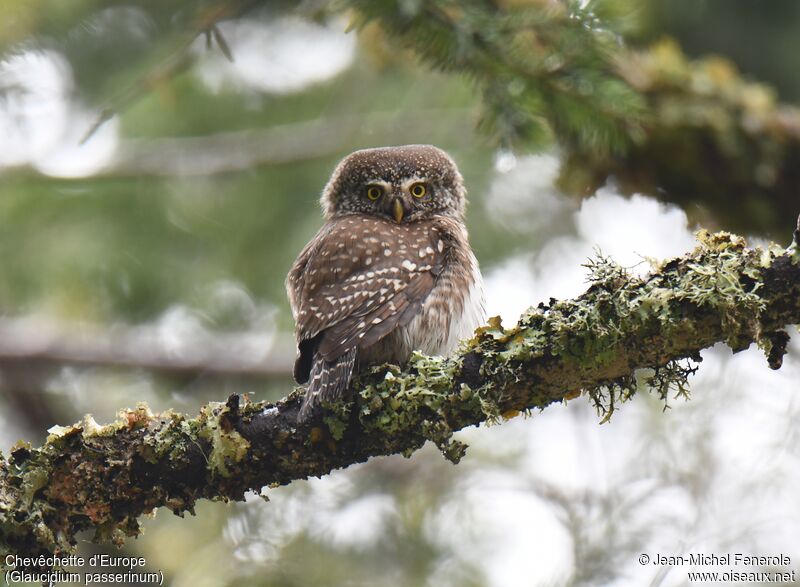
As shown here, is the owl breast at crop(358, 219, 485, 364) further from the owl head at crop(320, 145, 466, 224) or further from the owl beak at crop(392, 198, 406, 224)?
the owl head at crop(320, 145, 466, 224)

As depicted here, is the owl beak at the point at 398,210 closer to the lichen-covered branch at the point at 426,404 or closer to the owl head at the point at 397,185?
the owl head at the point at 397,185

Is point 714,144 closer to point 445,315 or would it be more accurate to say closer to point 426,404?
point 445,315

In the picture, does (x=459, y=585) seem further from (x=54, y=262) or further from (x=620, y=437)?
(x=54, y=262)

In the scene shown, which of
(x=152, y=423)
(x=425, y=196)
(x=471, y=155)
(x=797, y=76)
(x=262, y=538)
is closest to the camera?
(x=152, y=423)

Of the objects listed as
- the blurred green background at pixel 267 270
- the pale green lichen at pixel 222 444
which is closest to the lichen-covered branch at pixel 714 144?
the blurred green background at pixel 267 270

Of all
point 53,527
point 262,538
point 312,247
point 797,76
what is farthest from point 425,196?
point 797,76

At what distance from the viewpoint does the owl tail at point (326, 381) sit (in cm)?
309

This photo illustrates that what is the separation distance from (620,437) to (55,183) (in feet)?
12.6

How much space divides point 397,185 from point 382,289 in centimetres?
102

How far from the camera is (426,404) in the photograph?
2955mm

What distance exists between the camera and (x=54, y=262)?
590cm

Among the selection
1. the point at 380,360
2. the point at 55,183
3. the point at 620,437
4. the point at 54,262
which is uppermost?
the point at 55,183

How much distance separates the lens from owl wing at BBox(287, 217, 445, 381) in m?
3.59

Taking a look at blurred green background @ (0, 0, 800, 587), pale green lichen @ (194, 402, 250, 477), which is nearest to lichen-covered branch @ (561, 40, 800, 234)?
blurred green background @ (0, 0, 800, 587)
